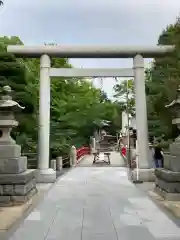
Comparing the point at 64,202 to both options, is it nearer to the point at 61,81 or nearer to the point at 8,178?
the point at 8,178

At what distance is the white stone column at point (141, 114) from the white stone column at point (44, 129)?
3839 mm

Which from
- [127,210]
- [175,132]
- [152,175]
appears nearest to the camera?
[127,210]

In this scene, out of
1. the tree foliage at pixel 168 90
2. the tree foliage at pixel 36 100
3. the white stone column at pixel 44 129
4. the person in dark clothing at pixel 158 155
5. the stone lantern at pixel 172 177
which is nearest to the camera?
the stone lantern at pixel 172 177

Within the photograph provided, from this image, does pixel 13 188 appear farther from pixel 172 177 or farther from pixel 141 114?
pixel 141 114

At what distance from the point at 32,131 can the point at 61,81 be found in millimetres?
8142

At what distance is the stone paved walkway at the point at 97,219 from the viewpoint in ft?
18.1

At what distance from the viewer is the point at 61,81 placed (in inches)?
904

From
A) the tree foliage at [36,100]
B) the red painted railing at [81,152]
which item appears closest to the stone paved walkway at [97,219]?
the tree foliage at [36,100]

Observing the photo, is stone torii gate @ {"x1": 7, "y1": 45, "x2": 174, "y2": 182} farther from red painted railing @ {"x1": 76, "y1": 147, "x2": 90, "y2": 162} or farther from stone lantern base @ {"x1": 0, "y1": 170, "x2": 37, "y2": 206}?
red painted railing @ {"x1": 76, "y1": 147, "x2": 90, "y2": 162}

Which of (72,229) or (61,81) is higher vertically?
(61,81)

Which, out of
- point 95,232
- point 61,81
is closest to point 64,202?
point 95,232

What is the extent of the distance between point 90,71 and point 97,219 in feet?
28.9

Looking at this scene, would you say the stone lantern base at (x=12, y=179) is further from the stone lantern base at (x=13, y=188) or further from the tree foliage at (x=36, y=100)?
the tree foliage at (x=36, y=100)

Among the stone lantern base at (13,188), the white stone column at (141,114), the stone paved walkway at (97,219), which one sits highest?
the white stone column at (141,114)
